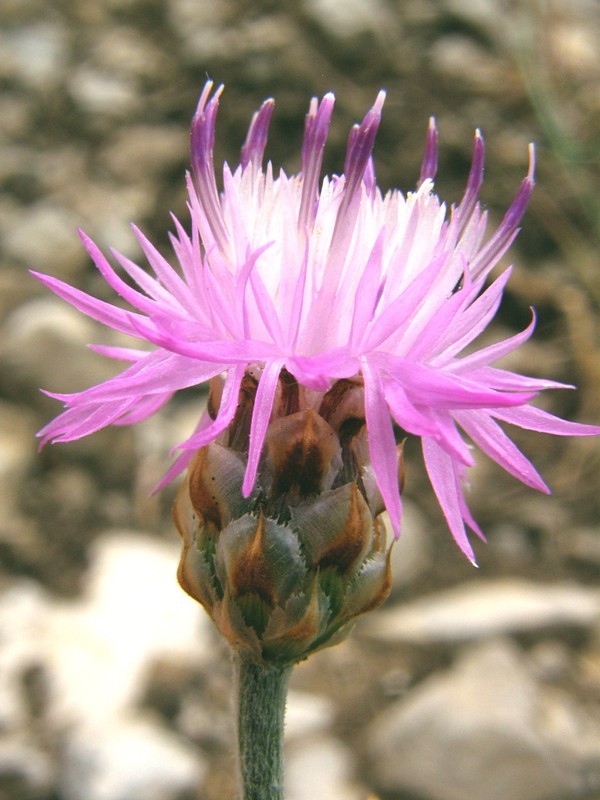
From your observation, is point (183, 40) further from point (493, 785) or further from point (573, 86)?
point (493, 785)

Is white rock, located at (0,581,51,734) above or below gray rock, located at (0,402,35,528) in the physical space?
below

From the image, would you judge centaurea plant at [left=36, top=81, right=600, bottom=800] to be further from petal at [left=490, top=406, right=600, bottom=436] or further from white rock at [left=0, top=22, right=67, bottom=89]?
white rock at [left=0, top=22, right=67, bottom=89]

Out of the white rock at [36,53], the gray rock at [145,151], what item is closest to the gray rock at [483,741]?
the gray rock at [145,151]

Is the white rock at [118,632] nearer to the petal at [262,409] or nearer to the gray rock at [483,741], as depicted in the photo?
the gray rock at [483,741]

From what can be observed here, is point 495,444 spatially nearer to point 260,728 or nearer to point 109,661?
point 260,728

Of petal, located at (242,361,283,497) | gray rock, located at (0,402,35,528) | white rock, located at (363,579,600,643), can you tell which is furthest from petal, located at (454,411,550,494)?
gray rock, located at (0,402,35,528)

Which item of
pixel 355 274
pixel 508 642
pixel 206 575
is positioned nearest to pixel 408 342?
pixel 355 274

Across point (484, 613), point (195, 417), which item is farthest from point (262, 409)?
point (195, 417)

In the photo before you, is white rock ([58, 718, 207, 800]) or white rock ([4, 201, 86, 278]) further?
white rock ([4, 201, 86, 278])

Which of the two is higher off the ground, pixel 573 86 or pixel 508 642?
pixel 573 86
